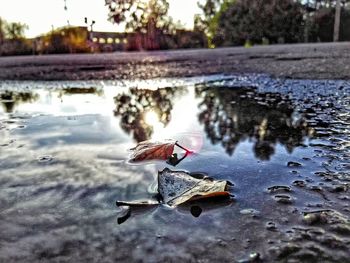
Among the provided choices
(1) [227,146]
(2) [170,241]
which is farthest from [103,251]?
(1) [227,146]

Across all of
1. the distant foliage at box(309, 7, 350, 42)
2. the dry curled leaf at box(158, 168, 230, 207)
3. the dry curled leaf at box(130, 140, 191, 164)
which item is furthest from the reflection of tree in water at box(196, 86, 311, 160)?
the distant foliage at box(309, 7, 350, 42)

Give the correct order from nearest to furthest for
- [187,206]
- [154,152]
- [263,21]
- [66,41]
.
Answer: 1. [187,206]
2. [154,152]
3. [263,21]
4. [66,41]

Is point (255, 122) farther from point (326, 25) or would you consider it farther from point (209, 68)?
point (326, 25)

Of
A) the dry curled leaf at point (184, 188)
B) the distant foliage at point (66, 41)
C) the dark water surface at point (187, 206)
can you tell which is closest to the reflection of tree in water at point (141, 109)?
the dark water surface at point (187, 206)

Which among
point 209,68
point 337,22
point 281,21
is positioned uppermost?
point 281,21

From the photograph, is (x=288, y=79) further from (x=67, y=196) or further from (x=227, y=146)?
(x=67, y=196)

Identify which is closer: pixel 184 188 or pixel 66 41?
pixel 184 188

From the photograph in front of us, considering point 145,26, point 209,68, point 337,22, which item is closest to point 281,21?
point 337,22
